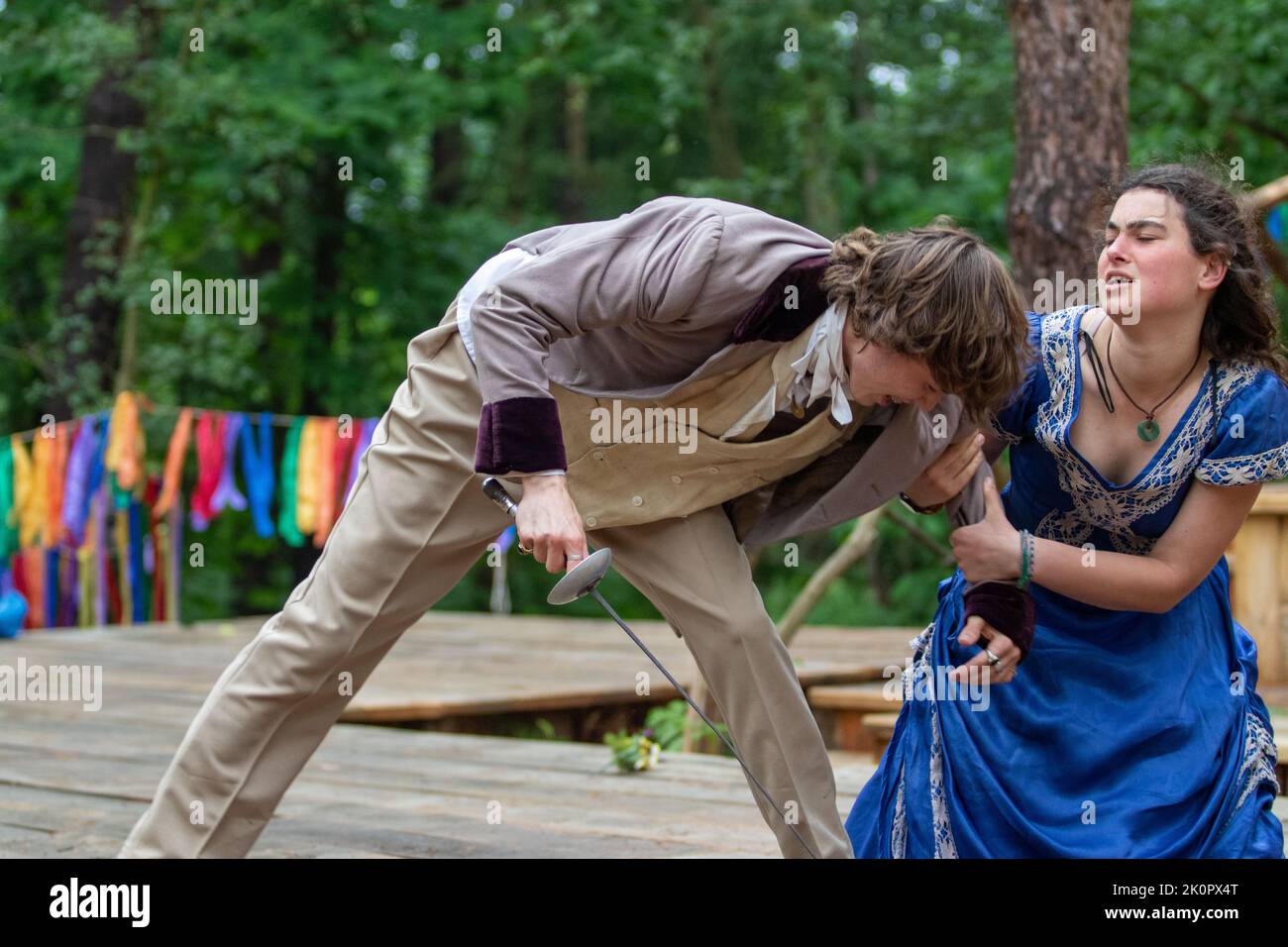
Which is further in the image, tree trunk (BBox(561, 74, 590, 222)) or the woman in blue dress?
tree trunk (BBox(561, 74, 590, 222))

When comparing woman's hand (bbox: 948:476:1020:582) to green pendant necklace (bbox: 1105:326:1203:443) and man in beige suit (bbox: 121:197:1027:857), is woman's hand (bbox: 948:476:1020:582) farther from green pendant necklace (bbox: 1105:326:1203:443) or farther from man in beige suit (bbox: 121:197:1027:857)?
green pendant necklace (bbox: 1105:326:1203:443)

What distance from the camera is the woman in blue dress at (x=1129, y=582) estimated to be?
2551 mm

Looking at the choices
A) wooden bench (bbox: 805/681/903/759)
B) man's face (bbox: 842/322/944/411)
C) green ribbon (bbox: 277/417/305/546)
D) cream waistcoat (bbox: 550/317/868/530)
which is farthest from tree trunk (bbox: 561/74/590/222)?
man's face (bbox: 842/322/944/411)

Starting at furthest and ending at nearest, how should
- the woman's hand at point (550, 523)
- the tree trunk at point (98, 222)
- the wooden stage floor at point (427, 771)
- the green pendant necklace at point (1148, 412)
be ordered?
the tree trunk at point (98, 222)
the wooden stage floor at point (427, 771)
the green pendant necklace at point (1148, 412)
the woman's hand at point (550, 523)

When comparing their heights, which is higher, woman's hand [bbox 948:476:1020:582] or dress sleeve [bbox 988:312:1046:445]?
dress sleeve [bbox 988:312:1046:445]

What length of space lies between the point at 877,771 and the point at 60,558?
7.18 m

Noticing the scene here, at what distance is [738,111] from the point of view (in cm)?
1428

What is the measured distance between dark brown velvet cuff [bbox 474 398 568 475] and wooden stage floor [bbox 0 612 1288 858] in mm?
1192

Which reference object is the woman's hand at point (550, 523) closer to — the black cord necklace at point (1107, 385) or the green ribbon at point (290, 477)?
the black cord necklace at point (1107, 385)

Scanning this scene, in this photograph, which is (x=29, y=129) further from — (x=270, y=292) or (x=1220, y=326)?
(x=1220, y=326)

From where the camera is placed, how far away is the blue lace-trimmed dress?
2580mm

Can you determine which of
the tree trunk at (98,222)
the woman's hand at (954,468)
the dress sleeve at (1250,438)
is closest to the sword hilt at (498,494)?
Answer: the woman's hand at (954,468)

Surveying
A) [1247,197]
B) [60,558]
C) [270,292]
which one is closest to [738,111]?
[270,292]

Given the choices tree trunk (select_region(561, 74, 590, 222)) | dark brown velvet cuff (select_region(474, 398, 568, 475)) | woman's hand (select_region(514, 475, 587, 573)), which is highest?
tree trunk (select_region(561, 74, 590, 222))
